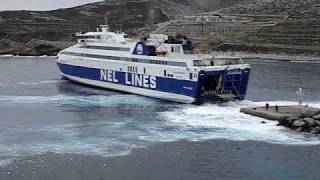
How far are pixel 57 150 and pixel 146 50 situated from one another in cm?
2763

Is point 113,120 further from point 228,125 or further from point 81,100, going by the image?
point 81,100

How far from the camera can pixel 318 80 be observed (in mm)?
78250

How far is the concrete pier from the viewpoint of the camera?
138ft

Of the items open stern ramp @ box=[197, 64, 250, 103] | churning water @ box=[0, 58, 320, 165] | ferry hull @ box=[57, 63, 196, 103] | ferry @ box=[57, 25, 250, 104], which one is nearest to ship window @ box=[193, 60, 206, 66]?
ferry @ box=[57, 25, 250, 104]

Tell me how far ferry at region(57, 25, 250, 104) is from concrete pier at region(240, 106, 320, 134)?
7162mm

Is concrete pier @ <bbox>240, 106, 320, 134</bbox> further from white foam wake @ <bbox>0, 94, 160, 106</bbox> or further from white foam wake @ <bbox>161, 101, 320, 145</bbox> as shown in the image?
Answer: white foam wake @ <bbox>0, 94, 160, 106</bbox>

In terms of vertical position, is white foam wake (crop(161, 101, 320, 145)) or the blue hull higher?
the blue hull

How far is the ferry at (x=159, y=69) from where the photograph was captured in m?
56.6

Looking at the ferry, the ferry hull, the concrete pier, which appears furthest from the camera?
the ferry hull

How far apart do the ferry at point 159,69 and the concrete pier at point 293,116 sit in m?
7.16

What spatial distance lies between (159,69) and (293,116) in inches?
756

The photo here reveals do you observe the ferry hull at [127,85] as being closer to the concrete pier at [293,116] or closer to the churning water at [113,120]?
the churning water at [113,120]

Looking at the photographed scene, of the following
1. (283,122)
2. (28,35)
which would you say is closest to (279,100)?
(283,122)

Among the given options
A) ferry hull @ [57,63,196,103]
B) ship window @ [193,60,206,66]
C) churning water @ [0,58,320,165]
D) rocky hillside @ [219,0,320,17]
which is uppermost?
rocky hillside @ [219,0,320,17]
